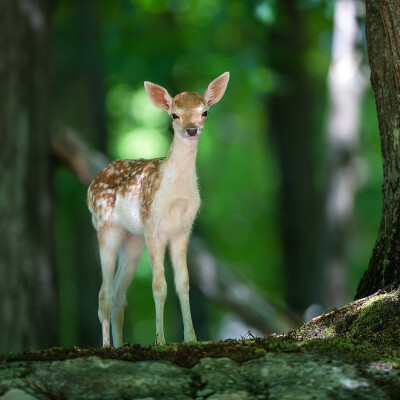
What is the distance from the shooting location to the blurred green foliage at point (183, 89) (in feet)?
43.2

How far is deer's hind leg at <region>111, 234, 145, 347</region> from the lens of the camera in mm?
6602

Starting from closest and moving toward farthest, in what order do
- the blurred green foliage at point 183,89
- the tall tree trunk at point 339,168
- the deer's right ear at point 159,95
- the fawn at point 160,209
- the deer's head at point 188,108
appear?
the deer's head at point 188,108
the fawn at point 160,209
the deer's right ear at point 159,95
the tall tree trunk at point 339,168
the blurred green foliage at point 183,89

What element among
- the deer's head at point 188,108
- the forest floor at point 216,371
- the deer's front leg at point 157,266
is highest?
the deer's head at point 188,108

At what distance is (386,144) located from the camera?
598cm

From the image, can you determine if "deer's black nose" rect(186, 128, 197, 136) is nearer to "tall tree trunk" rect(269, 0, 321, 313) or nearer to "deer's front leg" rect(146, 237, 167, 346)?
"deer's front leg" rect(146, 237, 167, 346)

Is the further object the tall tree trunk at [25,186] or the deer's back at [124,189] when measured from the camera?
the tall tree trunk at [25,186]

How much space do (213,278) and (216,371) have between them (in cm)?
682

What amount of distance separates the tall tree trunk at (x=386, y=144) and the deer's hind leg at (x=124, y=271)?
206 cm

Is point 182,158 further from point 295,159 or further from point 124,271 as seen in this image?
point 295,159

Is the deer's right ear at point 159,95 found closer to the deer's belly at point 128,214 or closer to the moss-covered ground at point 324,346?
the deer's belly at point 128,214

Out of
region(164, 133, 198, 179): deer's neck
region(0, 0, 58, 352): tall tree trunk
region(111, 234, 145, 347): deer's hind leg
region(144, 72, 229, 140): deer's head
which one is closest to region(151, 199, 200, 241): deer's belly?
region(164, 133, 198, 179): deer's neck

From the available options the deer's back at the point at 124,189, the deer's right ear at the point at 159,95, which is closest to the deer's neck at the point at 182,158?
the deer's back at the point at 124,189

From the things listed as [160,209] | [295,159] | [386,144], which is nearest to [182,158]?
[160,209]

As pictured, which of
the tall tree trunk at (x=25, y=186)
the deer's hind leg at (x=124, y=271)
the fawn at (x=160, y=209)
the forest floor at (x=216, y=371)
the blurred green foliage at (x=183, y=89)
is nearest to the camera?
the forest floor at (x=216, y=371)
